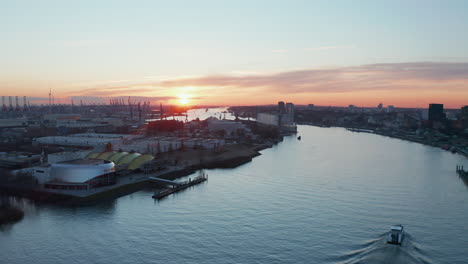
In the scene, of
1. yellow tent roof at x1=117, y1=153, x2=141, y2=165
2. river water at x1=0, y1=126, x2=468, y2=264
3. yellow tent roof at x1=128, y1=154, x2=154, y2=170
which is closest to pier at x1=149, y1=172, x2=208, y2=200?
river water at x1=0, y1=126, x2=468, y2=264

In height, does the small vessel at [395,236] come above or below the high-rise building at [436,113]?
below

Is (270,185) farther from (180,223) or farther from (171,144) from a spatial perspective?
(171,144)

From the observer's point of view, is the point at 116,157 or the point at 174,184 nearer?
the point at 174,184

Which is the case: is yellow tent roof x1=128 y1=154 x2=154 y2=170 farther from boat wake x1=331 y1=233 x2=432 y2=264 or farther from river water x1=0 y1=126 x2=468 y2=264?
boat wake x1=331 y1=233 x2=432 y2=264

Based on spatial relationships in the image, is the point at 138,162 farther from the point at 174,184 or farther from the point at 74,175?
the point at 74,175

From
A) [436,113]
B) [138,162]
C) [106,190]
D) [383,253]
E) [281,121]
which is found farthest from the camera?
[436,113]

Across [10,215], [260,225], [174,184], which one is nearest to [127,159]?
[174,184]

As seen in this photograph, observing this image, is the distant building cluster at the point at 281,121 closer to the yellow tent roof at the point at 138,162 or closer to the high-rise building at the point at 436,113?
the high-rise building at the point at 436,113

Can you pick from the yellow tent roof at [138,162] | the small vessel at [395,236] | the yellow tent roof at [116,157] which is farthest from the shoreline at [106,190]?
the small vessel at [395,236]

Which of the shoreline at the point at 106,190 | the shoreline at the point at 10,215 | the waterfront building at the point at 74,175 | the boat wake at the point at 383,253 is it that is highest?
the waterfront building at the point at 74,175
